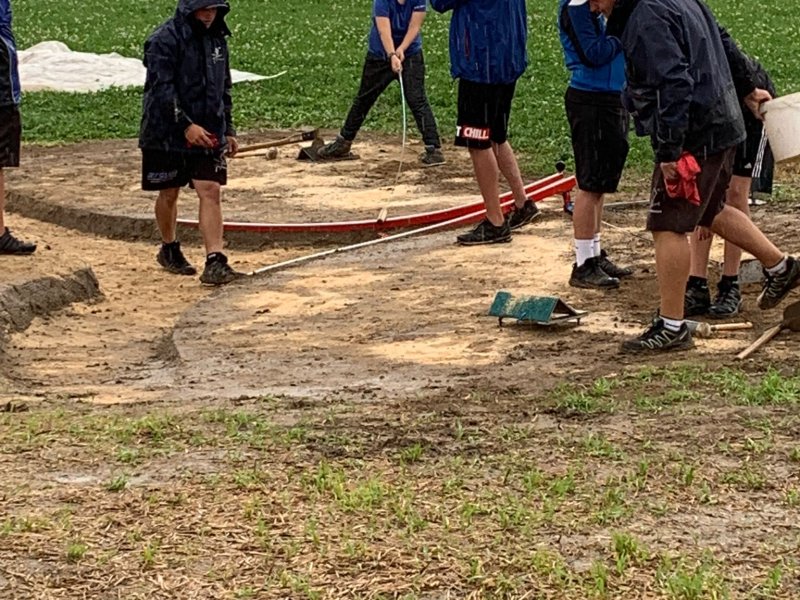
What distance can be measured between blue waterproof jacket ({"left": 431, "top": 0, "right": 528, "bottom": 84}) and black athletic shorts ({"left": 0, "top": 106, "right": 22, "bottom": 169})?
2.54 meters

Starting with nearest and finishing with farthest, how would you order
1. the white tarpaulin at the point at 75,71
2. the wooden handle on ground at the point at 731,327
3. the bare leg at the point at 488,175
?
the wooden handle on ground at the point at 731,327 < the bare leg at the point at 488,175 < the white tarpaulin at the point at 75,71

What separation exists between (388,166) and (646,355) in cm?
645

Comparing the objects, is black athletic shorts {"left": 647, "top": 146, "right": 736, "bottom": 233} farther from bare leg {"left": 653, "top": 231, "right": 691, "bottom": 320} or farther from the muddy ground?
the muddy ground

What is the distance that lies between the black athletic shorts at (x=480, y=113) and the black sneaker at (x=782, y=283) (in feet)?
8.44

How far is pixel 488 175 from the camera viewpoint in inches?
368

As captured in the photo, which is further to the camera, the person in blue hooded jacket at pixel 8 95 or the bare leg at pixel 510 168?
the bare leg at pixel 510 168

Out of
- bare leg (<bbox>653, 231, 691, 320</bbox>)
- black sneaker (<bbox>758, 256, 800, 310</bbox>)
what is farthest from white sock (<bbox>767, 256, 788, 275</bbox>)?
bare leg (<bbox>653, 231, 691, 320</bbox>)

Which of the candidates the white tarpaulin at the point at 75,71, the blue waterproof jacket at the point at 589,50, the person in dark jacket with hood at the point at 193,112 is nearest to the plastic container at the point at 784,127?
the blue waterproof jacket at the point at 589,50

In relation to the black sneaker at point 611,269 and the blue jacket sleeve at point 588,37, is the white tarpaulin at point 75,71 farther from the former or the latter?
the blue jacket sleeve at point 588,37

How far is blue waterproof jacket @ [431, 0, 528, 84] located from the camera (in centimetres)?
923

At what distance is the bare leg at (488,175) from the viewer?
935 centimetres

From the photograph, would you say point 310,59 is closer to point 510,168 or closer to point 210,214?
point 510,168

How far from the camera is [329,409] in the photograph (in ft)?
19.3

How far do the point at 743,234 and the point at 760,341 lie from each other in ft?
2.29
